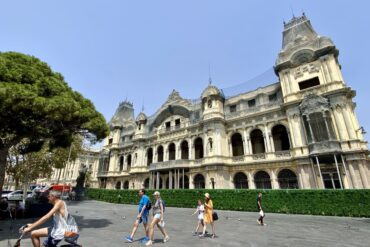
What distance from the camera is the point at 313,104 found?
20.5m

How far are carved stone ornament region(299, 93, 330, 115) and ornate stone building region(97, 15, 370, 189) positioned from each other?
0.08m

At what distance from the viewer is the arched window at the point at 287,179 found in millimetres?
21250

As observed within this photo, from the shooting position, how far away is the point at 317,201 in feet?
51.7

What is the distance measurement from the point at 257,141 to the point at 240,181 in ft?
18.4

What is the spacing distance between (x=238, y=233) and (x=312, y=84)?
2028 centimetres

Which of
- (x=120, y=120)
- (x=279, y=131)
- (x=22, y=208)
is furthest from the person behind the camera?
(x=120, y=120)

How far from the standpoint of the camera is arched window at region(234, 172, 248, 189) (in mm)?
24219

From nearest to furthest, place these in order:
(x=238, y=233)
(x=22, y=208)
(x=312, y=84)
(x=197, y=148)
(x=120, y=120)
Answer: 1. (x=238, y=233)
2. (x=22, y=208)
3. (x=312, y=84)
4. (x=197, y=148)
5. (x=120, y=120)

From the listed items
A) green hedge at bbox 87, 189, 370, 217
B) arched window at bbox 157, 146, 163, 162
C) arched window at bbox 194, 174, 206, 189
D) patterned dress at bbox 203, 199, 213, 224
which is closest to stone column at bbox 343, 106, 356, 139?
green hedge at bbox 87, 189, 370, 217

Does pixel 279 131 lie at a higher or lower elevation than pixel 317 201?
higher

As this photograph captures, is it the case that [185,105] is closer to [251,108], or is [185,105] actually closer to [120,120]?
[251,108]

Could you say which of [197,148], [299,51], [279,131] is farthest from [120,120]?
[299,51]

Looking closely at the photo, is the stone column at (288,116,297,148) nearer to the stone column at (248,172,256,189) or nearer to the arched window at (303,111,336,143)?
the arched window at (303,111,336,143)

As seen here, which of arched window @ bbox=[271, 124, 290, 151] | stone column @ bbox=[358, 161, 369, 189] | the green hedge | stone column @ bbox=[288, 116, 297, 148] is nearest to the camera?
the green hedge
